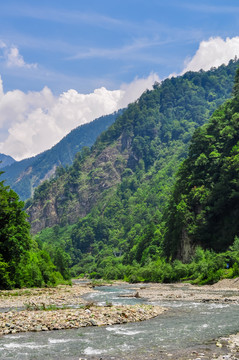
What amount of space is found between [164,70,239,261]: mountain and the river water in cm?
6276

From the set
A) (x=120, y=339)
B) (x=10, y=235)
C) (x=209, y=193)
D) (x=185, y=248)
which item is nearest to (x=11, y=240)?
(x=10, y=235)

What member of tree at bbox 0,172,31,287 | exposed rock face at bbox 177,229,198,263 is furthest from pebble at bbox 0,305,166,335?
exposed rock face at bbox 177,229,198,263

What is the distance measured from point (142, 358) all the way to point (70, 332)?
25.2 feet

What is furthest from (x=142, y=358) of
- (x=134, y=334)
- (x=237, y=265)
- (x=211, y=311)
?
(x=237, y=265)

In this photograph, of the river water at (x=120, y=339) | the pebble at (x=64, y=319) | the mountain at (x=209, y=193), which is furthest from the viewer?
the mountain at (x=209, y=193)

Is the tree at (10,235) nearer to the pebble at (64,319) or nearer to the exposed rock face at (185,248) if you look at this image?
the pebble at (64,319)

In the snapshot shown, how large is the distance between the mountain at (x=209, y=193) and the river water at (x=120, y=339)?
62.8 metres

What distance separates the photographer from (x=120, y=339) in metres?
20.9

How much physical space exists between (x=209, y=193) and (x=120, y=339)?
3079 inches

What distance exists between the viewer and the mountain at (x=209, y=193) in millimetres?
88562

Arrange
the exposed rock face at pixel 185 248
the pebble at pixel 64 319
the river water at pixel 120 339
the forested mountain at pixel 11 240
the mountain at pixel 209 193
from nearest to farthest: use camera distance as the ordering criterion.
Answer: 1. the river water at pixel 120 339
2. the pebble at pixel 64 319
3. the forested mountain at pixel 11 240
4. the mountain at pixel 209 193
5. the exposed rock face at pixel 185 248

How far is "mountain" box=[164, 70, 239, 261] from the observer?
3487 inches

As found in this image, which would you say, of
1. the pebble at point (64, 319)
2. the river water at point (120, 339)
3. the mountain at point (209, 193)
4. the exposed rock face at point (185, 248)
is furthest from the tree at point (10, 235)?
the exposed rock face at point (185, 248)

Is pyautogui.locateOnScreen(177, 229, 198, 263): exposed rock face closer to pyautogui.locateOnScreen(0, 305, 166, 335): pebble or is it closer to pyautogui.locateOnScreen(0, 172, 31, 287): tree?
pyautogui.locateOnScreen(0, 172, 31, 287): tree
